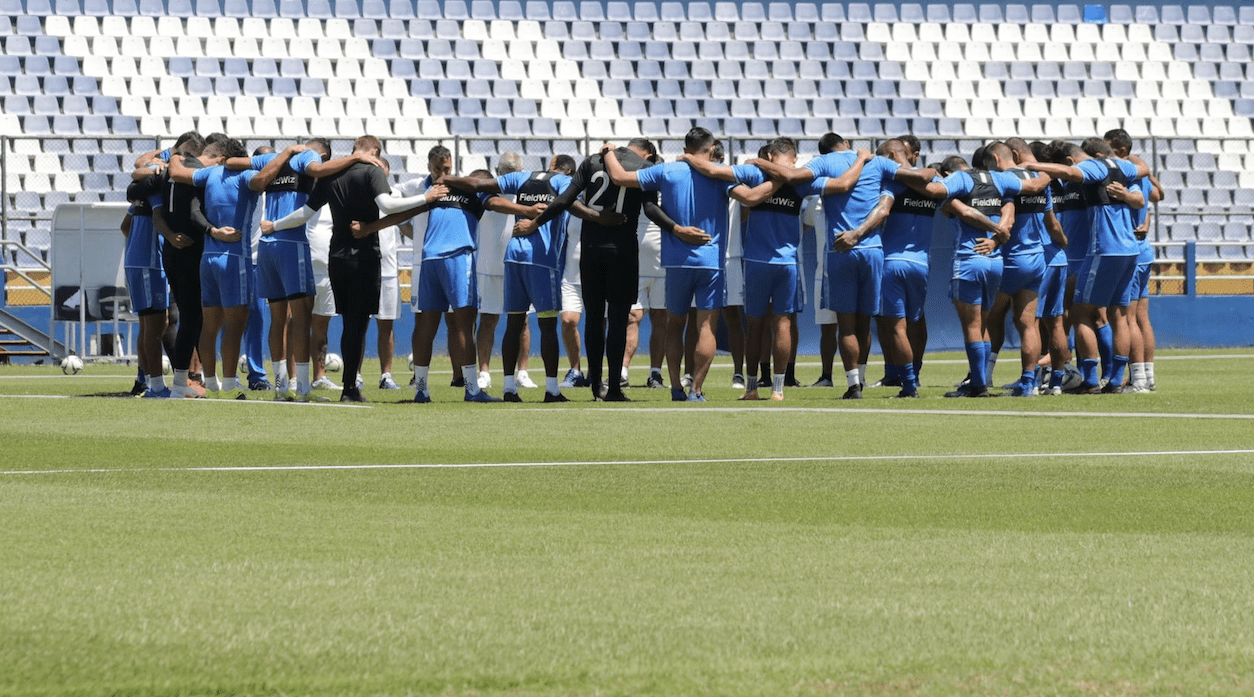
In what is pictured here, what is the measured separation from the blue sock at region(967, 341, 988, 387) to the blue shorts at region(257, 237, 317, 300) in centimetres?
498

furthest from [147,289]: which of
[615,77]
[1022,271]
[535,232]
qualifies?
[615,77]

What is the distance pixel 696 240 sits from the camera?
12266mm

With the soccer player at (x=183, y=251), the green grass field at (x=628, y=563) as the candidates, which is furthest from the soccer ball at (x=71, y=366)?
the green grass field at (x=628, y=563)

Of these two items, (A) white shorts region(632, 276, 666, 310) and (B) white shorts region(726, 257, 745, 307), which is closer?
(B) white shorts region(726, 257, 745, 307)

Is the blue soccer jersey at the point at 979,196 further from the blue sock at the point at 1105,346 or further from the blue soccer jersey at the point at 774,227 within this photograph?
the blue sock at the point at 1105,346

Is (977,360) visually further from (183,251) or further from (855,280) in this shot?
(183,251)

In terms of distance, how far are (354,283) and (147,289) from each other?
2.10 m

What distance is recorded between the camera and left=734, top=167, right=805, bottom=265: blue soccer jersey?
12602 millimetres

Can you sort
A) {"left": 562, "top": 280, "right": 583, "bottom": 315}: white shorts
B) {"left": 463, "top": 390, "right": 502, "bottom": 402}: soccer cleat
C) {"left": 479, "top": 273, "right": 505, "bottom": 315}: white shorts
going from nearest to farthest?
{"left": 463, "top": 390, "right": 502, "bottom": 402}: soccer cleat < {"left": 479, "top": 273, "right": 505, "bottom": 315}: white shorts < {"left": 562, "top": 280, "right": 583, "bottom": 315}: white shorts

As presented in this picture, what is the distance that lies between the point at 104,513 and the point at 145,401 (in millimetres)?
6606

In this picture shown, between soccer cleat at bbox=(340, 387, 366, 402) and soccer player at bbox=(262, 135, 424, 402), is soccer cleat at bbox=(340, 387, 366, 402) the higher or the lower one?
the lower one

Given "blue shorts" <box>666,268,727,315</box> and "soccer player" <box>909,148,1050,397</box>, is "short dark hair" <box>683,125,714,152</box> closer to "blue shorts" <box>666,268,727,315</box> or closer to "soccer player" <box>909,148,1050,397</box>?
"blue shorts" <box>666,268,727,315</box>

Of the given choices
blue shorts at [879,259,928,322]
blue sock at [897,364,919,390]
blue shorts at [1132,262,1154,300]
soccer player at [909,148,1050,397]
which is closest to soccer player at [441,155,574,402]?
blue shorts at [879,259,928,322]

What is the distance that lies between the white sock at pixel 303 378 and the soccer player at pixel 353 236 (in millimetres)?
326
